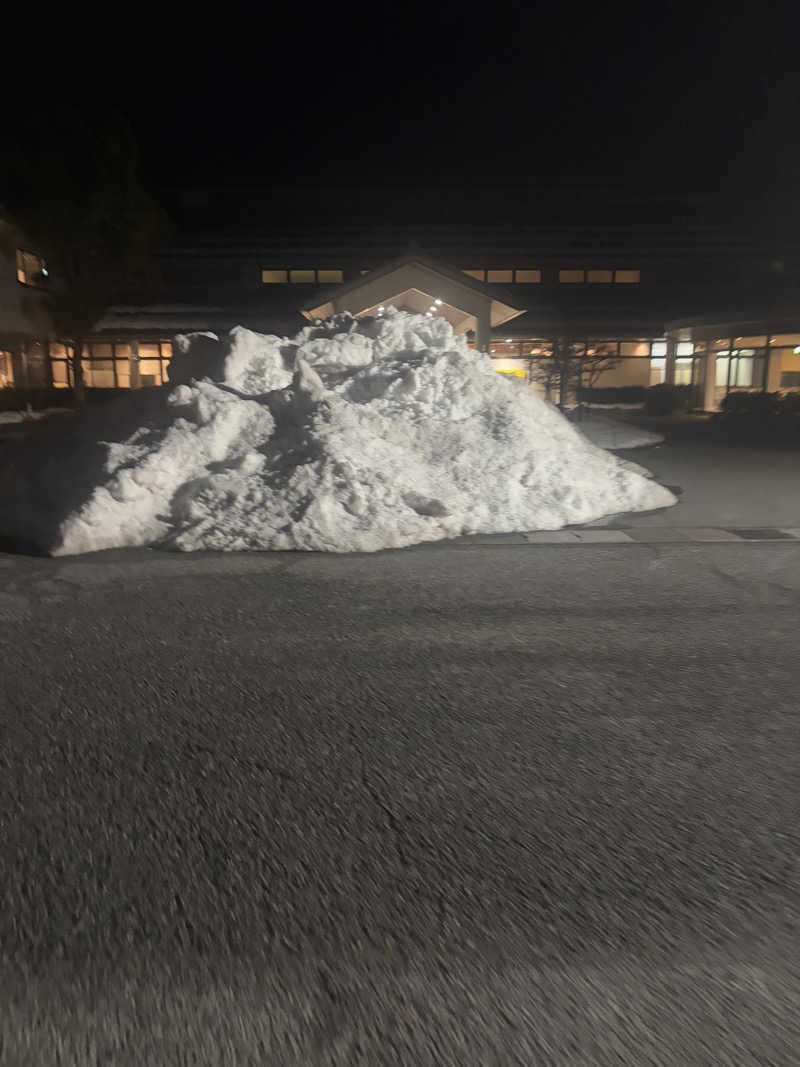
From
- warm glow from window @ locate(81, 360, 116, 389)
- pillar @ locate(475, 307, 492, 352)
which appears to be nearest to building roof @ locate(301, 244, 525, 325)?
pillar @ locate(475, 307, 492, 352)

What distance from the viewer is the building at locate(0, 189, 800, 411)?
89.7 feet

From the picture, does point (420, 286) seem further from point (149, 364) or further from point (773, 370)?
point (149, 364)

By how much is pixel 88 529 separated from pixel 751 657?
210 inches

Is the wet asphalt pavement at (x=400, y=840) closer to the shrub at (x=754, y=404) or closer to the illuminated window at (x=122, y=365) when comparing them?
the shrub at (x=754, y=404)

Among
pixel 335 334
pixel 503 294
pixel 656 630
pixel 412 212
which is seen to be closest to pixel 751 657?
pixel 656 630

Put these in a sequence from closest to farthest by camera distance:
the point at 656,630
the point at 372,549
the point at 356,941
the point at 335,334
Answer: the point at 356,941
the point at 656,630
the point at 372,549
the point at 335,334

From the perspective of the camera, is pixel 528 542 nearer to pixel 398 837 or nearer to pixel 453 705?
pixel 453 705

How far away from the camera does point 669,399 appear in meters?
27.8

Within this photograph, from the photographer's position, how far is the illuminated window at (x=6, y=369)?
26.7m

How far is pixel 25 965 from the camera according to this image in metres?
2.03

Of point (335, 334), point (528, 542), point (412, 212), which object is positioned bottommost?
point (528, 542)

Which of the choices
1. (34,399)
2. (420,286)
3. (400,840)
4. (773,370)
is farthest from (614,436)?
(34,399)

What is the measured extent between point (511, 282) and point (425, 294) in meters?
15.0

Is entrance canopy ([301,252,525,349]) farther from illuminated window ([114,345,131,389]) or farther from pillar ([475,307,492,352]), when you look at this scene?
illuminated window ([114,345,131,389])
